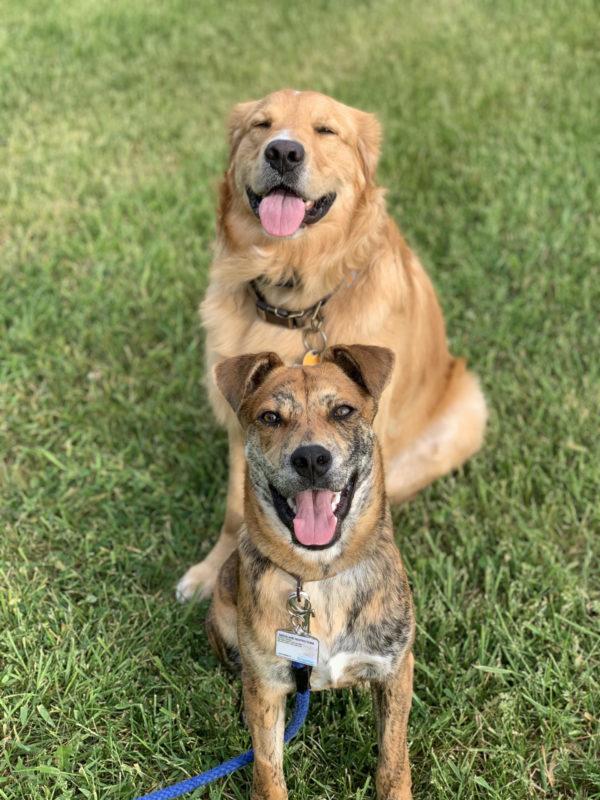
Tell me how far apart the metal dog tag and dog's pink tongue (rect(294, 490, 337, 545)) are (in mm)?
321

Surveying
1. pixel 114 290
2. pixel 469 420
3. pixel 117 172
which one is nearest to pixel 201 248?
pixel 114 290

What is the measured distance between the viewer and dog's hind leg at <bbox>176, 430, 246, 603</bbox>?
12.8 feet

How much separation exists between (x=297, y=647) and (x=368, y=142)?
93.9 inches

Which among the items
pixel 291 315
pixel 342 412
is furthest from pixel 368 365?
pixel 291 315

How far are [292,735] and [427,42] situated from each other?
730 centimetres

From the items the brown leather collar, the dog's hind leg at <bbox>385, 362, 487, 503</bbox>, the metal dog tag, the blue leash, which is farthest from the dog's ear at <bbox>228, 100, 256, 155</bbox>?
the blue leash

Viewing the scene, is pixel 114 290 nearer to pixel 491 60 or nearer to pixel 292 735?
pixel 292 735

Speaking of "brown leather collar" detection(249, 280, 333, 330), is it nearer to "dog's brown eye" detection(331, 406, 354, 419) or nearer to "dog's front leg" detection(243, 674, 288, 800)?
"dog's brown eye" detection(331, 406, 354, 419)

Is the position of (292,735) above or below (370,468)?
below

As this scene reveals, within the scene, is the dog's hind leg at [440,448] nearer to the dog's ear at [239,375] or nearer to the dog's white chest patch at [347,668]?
the dog's ear at [239,375]

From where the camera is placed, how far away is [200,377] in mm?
5168

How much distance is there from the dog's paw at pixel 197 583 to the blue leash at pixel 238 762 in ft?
2.98

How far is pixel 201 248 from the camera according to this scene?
239 inches

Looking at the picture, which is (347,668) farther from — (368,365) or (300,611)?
Result: (368,365)
